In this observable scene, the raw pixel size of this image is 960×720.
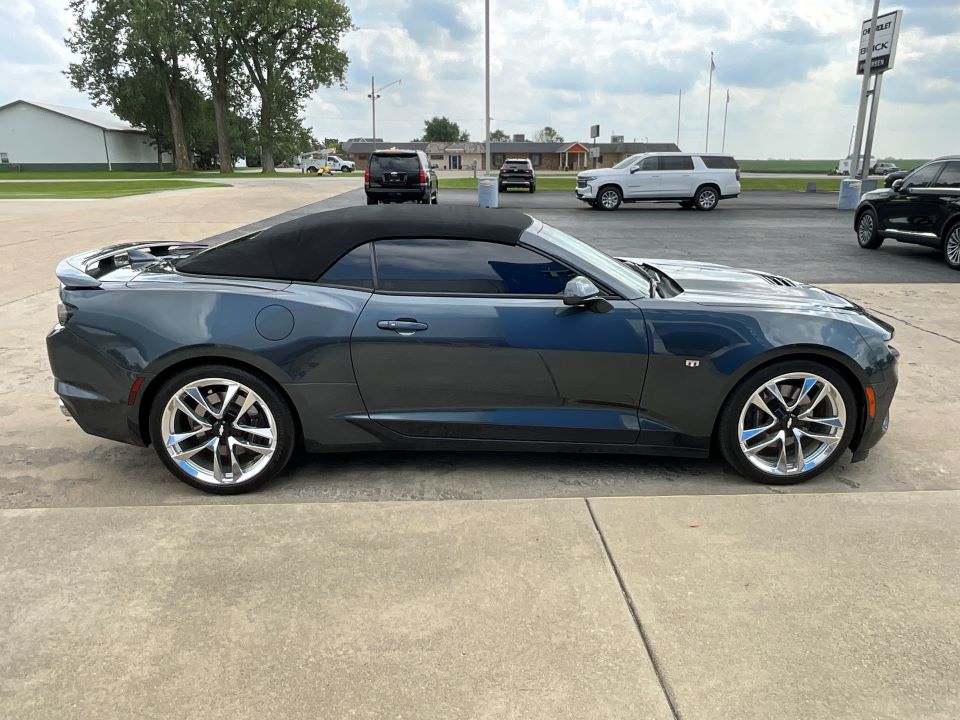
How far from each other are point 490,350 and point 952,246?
10436 mm

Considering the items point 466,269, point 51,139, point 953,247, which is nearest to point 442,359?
point 466,269

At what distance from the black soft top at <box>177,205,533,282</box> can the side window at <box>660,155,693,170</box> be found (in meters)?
21.7

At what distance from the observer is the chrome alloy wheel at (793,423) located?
362 cm

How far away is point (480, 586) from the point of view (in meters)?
2.79

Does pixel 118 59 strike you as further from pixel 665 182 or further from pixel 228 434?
pixel 228 434

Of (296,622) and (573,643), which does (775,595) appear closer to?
(573,643)

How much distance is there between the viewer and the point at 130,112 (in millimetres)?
65062

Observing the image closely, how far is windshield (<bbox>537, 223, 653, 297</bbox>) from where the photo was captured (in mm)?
3744

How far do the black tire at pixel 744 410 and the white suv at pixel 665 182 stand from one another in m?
20.8

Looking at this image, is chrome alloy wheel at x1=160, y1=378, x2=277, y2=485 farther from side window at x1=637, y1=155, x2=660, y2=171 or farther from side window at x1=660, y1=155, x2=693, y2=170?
side window at x1=660, y1=155, x2=693, y2=170

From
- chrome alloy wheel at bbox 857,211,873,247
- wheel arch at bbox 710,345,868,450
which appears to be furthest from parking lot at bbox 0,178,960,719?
chrome alloy wheel at bbox 857,211,873,247

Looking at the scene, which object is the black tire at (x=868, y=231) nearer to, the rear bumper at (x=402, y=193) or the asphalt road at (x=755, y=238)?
the asphalt road at (x=755, y=238)

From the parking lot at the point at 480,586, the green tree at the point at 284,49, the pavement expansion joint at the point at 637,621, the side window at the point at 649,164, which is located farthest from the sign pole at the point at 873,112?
the green tree at the point at 284,49

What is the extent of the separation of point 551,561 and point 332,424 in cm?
134
